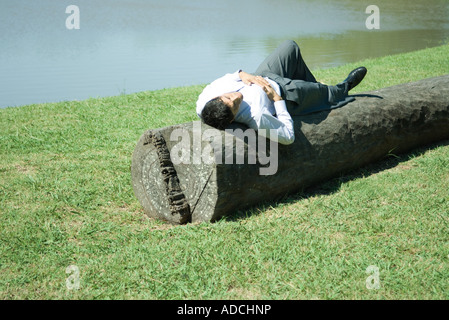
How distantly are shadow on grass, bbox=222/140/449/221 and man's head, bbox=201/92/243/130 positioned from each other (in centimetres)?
83

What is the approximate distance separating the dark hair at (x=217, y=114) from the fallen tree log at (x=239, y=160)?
7 centimetres

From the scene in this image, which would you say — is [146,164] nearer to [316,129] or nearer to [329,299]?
[316,129]

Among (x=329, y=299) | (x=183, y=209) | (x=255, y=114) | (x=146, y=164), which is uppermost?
(x=255, y=114)

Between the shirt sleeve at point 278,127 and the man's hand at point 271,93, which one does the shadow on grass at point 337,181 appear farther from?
the man's hand at point 271,93

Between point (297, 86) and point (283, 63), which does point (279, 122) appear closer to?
point (297, 86)

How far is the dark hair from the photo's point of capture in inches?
156

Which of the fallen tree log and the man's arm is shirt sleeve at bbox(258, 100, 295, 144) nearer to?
the man's arm

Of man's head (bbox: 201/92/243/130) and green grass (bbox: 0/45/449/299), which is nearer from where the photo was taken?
green grass (bbox: 0/45/449/299)

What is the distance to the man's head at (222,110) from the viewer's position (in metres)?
3.97

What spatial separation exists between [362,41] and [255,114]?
1421 centimetres

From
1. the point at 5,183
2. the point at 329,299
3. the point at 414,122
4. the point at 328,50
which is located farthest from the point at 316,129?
the point at 328,50

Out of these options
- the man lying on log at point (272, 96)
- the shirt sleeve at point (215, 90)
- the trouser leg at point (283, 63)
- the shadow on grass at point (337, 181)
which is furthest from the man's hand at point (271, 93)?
the shadow on grass at point (337, 181)

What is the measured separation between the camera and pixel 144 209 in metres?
4.43

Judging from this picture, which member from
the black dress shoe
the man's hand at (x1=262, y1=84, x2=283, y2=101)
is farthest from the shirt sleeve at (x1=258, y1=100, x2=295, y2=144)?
the black dress shoe
